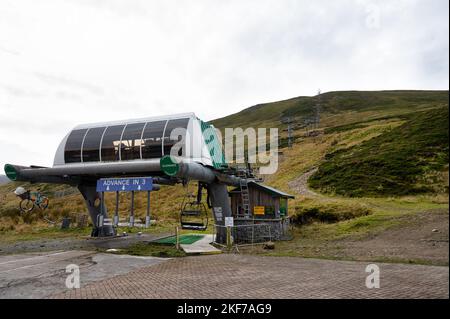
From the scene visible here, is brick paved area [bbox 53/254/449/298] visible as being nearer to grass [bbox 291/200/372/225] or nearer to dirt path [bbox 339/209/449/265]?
dirt path [bbox 339/209/449/265]

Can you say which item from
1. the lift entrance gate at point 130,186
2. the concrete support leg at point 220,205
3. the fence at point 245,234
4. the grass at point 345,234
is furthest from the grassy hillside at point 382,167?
the lift entrance gate at point 130,186

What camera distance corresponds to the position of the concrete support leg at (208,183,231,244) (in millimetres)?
21078

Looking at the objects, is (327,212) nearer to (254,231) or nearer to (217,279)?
(254,231)

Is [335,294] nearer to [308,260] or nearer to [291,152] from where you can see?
[308,260]

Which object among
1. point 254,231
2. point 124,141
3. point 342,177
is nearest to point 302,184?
point 342,177

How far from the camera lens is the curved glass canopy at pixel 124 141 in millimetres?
19312

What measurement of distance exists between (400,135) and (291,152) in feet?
88.6

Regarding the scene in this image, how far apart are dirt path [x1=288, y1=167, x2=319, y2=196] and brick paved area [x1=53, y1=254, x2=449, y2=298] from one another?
29.4m

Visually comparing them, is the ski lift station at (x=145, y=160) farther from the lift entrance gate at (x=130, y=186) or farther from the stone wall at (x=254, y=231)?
the stone wall at (x=254, y=231)

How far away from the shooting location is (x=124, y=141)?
66.2 feet

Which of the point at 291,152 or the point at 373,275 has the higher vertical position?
the point at 291,152

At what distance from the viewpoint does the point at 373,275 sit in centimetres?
1047

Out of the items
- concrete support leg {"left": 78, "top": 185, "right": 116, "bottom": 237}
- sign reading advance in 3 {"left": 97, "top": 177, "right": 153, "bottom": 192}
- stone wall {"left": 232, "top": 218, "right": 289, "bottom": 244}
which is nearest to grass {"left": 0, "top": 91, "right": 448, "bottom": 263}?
stone wall {"left": 232, "top": 218, "right": 289, "bottom": 244}
